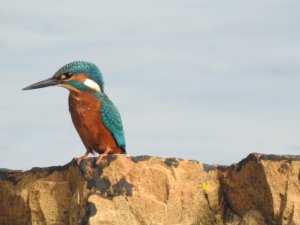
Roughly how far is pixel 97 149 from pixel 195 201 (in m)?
1.47

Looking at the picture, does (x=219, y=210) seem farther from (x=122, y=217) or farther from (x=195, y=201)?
(x=122, y=217)

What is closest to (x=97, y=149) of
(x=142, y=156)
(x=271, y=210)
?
(x=142, y=156)

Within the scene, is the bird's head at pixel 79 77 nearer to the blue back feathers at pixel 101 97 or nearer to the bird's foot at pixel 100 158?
the blue back feathers at pixel 101 97

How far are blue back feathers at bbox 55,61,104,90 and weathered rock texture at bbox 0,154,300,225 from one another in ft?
3.64

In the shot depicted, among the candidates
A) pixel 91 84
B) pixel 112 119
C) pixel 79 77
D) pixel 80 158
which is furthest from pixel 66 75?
pixel 80 158

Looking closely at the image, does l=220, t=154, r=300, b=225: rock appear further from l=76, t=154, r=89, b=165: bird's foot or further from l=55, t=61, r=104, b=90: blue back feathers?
l=55, t=61, r=104, b=90: blue back feathers

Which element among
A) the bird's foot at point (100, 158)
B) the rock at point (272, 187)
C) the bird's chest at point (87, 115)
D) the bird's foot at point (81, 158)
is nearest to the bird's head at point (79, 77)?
the bird's chest at point (87, 115)

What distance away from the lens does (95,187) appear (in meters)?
8.66

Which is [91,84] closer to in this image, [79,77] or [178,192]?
[79,77]

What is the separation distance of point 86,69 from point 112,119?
0.67 meters

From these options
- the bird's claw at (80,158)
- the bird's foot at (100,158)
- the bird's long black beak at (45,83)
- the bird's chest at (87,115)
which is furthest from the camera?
the bird's long black beak at (45,83)

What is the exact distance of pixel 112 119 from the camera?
9.70 meters

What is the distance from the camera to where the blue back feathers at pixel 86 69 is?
9.65 metres

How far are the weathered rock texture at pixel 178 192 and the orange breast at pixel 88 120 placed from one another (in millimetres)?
493
